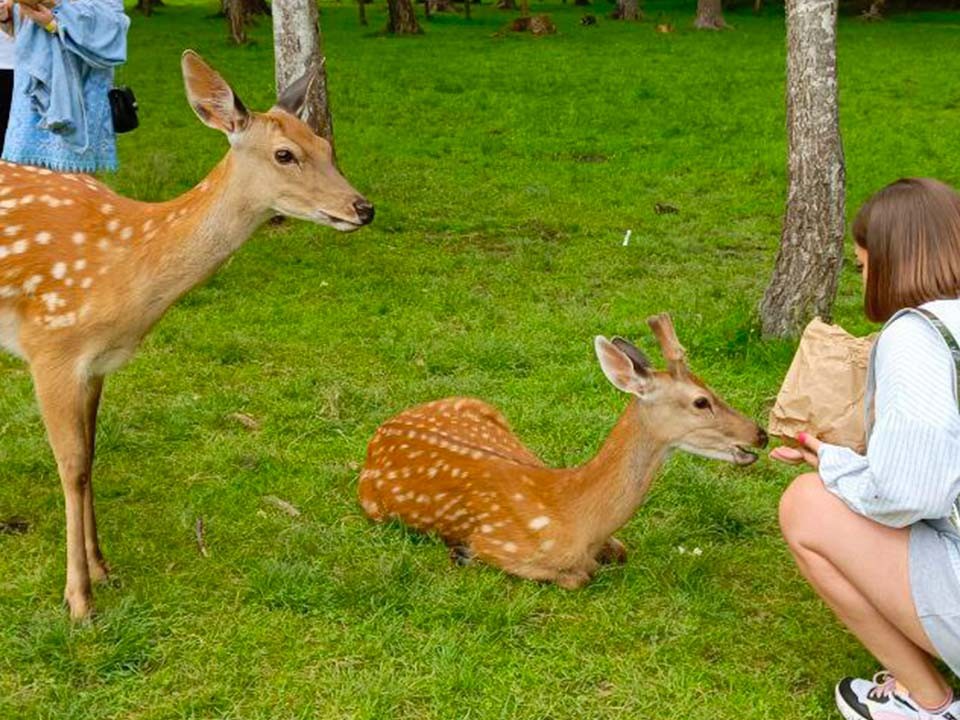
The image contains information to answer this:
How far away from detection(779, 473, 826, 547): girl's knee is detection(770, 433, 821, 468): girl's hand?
8cm

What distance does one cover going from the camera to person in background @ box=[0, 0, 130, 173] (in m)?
5.20

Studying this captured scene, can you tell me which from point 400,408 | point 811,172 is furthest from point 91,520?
point 811,172

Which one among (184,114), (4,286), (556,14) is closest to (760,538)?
(4,286)

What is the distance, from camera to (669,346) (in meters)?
3.96

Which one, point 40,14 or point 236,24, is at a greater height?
point 40,14

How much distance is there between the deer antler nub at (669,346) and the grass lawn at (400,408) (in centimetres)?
68

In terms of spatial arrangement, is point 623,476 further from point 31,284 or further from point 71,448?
point 31,284

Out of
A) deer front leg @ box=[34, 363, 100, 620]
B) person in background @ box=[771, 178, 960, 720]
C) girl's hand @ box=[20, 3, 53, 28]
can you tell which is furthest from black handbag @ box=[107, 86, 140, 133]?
person in background @ box=[771, 178, 960, 720]

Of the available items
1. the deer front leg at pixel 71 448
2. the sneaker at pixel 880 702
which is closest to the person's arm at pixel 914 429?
the sneaker at pixel 880 702

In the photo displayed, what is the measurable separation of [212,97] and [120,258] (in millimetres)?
581

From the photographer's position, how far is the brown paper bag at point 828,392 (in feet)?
10.6

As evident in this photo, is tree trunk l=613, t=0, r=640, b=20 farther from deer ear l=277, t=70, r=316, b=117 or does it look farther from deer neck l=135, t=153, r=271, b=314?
deer neck l=135, t=153, r=271, b=314

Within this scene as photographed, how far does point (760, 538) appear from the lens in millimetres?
4340

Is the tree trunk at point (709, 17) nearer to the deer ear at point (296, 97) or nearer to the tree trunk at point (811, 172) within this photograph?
the tree trunk at point (811, 172)
